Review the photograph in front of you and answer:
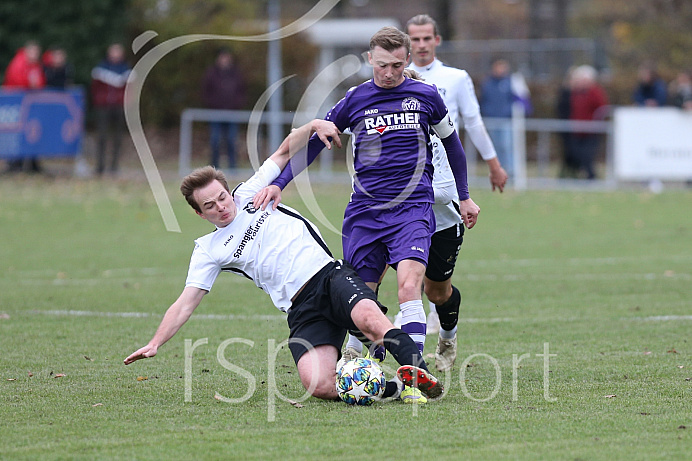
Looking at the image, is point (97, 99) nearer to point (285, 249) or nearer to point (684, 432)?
point (285, 249)

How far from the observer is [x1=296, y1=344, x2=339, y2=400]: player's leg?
5.91m

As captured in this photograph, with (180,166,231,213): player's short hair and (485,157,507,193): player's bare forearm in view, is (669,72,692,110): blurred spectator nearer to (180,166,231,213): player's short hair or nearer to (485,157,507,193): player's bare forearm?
(485,157,507,193): player's bare forearm

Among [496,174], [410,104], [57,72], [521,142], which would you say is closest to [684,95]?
[521,142]

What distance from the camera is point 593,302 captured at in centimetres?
940

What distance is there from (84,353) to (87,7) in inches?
871

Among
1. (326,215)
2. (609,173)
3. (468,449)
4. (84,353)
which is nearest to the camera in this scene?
(468,449)

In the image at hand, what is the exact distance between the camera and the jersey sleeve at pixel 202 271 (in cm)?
617

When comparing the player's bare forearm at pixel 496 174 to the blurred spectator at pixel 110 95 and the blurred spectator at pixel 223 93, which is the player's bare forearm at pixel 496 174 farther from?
the blurred spectator at pixel 110 95

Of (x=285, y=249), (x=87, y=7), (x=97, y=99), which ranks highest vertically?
(x=87, y=7)

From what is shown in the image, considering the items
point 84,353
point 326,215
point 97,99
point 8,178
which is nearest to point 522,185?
point 326,215

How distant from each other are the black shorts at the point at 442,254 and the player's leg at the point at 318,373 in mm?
1352

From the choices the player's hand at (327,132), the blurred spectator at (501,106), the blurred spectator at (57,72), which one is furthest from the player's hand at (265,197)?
the blurred spectator at (57,72)

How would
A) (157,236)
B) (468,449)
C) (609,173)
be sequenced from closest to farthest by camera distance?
1. (468,449)
2. (157,236)
3. (609,173)

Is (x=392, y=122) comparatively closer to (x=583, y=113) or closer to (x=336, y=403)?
(x=336, y=403)
